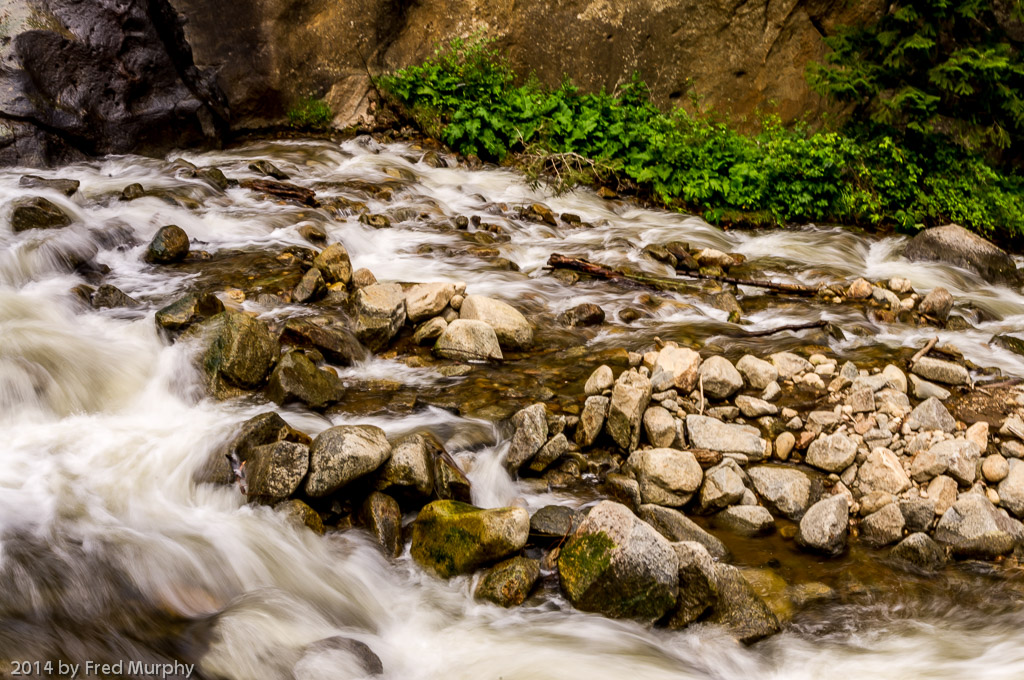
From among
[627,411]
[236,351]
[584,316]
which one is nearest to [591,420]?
[627,411]

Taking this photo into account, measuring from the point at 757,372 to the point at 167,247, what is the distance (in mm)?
5496

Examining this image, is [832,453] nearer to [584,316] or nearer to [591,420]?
[591,420]

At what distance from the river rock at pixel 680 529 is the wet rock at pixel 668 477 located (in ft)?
0.58

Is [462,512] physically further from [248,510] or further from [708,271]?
[708,271]

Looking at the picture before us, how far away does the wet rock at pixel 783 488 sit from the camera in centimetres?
427

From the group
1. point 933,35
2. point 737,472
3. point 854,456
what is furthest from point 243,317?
point 933,35

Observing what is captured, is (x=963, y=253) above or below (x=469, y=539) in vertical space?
above

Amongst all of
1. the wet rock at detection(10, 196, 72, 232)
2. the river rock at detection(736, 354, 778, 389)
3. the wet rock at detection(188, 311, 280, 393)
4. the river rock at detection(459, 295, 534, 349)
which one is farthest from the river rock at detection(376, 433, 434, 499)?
the wet rock at detection(10, 196, 72, 232)

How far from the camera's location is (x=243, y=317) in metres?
5.02

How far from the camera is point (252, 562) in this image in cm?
359

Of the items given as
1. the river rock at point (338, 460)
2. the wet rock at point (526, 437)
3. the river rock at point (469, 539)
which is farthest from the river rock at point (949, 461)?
the river rock at point (338, 460)

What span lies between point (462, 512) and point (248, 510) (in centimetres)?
118

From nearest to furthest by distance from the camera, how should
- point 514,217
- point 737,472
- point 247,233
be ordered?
1. point 737,472
2. point 247,233
3. point 514,217

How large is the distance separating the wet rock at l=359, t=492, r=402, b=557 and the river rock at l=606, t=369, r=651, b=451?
1.57 metres
